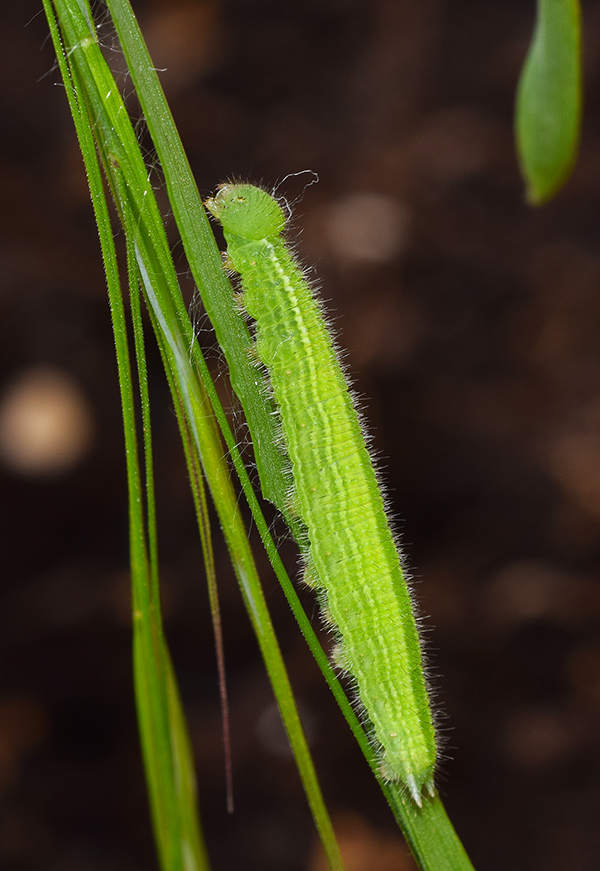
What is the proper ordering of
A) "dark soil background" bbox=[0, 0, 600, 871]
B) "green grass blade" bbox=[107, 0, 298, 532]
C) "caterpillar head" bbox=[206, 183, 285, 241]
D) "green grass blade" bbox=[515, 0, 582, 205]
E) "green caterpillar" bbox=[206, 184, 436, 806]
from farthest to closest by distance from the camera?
"dark soil background" bbox=[0, 0, 600, 871] → "caterpillar head" bbox=[206, 183, 285, 241] → "green caterpillar" bbox=[206, 184, 436, 806] → "green grass blade" bbox=[107, 0, 298, 532] → "green grass blade" bbox=[515, 0, 582, 205]

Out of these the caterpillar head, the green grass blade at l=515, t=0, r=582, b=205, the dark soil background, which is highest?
the green grass blade at l=515, t=0, r=582, b=205

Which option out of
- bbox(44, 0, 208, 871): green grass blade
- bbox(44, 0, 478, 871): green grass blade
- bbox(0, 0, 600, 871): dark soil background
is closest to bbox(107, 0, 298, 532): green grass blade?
bbox(44, 0, 478, 871): green grass blade

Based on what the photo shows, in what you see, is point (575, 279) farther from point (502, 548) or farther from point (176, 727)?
point (176, 727)

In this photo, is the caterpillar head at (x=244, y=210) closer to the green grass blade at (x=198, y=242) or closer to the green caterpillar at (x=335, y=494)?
the green caterpillar at (x=335, y=494)

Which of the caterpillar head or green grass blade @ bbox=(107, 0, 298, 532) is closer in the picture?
green grass blade @ bbox=(107, 0, 298, 532)

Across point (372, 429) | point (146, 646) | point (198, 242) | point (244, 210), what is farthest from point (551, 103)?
point (372, 429)

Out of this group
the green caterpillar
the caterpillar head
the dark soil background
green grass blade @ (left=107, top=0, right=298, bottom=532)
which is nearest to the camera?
green grass blade @ (left=107, top=0, right=298, bottom=532)

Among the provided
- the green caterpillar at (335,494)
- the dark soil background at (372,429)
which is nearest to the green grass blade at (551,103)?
the green caterpillar at (335,494)

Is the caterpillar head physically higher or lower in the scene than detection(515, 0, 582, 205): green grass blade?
lower

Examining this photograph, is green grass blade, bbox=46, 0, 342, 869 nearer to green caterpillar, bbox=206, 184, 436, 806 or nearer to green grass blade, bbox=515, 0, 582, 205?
green caterpillar, bbox=206, 184, 436, 806
